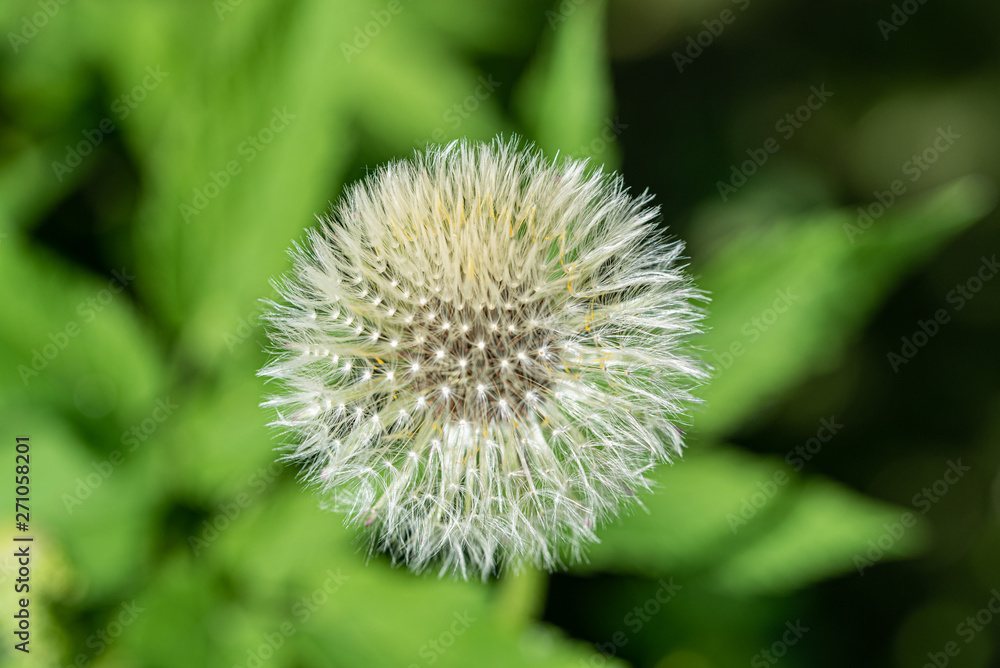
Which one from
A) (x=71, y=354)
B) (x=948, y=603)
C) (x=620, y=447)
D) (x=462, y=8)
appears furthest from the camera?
(x=948, y=603)

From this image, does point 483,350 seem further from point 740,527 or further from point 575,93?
point 740,527

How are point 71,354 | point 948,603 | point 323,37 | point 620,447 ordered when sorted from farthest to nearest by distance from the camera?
point 948,603, point 71,354, point 323,37, point 620,447

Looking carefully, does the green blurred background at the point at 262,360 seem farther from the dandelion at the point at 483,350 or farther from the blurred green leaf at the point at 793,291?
the dandelion at the point at 483,350

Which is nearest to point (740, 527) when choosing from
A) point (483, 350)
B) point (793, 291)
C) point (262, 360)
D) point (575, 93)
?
point (793, 291)

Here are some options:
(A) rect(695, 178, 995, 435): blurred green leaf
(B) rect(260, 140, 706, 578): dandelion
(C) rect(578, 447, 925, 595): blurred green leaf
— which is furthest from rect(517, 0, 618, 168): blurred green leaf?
(C) rect(578, 447, 925, 595): blurred green leaf

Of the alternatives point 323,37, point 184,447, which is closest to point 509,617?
point 184,447

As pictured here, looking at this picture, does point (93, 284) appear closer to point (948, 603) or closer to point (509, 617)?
point (509, 617)

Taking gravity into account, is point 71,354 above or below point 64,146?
below

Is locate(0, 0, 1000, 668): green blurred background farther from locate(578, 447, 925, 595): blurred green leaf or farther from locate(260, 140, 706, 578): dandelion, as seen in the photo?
locate(260, 140, 706, 578): dandelion
